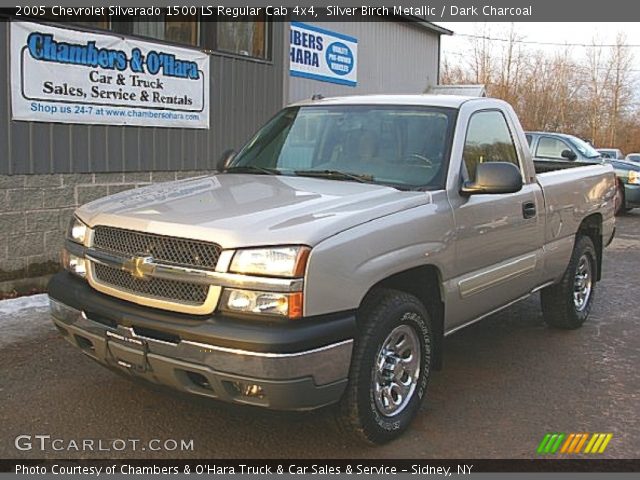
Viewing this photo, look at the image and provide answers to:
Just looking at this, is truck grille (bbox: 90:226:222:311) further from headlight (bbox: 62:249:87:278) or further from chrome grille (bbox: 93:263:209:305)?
headlight (bbox: 62:249:87:278)

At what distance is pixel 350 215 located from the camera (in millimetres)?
3557

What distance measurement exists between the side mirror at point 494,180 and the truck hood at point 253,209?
38 centimetres

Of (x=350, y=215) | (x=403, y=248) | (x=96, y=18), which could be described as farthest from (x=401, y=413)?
(x=96, y=18)

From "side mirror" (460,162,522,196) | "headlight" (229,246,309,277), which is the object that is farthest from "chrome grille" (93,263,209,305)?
"side mirror" (460,162,522,196)

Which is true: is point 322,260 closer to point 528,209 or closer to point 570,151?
point 528,209

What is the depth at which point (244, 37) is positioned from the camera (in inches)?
403

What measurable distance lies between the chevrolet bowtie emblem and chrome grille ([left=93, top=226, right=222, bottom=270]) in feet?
0.11

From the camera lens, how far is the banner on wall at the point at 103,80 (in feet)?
23.6

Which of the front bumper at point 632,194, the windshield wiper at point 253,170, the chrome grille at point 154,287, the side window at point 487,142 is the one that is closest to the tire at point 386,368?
the chrome grille at point 154,287

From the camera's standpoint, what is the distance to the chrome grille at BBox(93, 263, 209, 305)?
11.1 feet

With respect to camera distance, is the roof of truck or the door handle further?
the door handle

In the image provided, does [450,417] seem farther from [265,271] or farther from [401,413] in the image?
[265,271]

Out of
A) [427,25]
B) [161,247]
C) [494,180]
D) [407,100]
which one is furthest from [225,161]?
[427,25]

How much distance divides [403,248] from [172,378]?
1.37 metres
